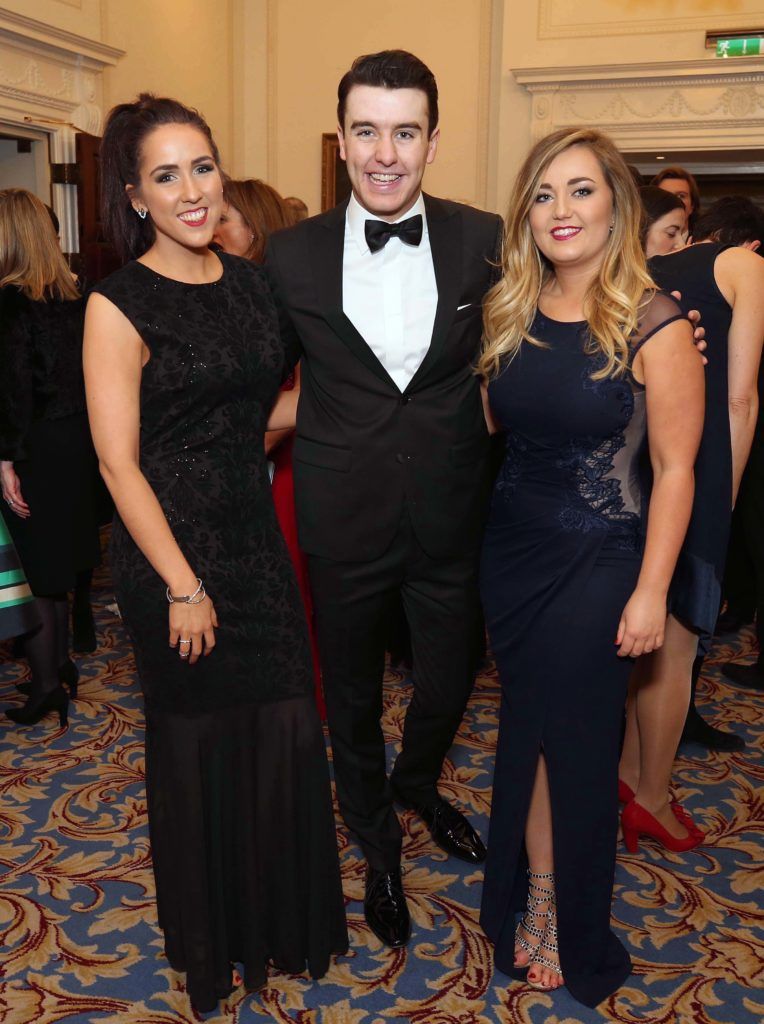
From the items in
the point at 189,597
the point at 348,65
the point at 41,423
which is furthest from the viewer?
the point at 348,65

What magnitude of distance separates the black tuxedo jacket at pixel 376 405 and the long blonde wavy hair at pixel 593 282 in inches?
3.7

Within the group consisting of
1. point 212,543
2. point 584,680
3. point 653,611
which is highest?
point 212,543

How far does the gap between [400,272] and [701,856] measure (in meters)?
1.88

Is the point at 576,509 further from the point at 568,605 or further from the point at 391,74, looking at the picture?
the point at 391,74

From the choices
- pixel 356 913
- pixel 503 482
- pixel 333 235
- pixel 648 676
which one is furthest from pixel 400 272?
pixel 356 913

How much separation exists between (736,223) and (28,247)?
8.40 feet

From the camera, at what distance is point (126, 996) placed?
2.25 metres

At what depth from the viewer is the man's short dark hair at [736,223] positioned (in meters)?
3.43

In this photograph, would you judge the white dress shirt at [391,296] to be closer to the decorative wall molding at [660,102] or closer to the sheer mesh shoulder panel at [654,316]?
the sheer mesh shoulder panel at [654,316]

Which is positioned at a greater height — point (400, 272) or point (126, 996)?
point (400, 272)

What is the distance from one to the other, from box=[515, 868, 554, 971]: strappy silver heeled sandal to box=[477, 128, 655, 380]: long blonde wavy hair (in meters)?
1.18

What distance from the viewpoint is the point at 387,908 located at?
2482 mm

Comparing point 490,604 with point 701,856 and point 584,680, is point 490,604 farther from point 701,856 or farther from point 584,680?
point 701,856

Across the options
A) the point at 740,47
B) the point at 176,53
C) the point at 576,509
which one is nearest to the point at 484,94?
the point at 740,47
